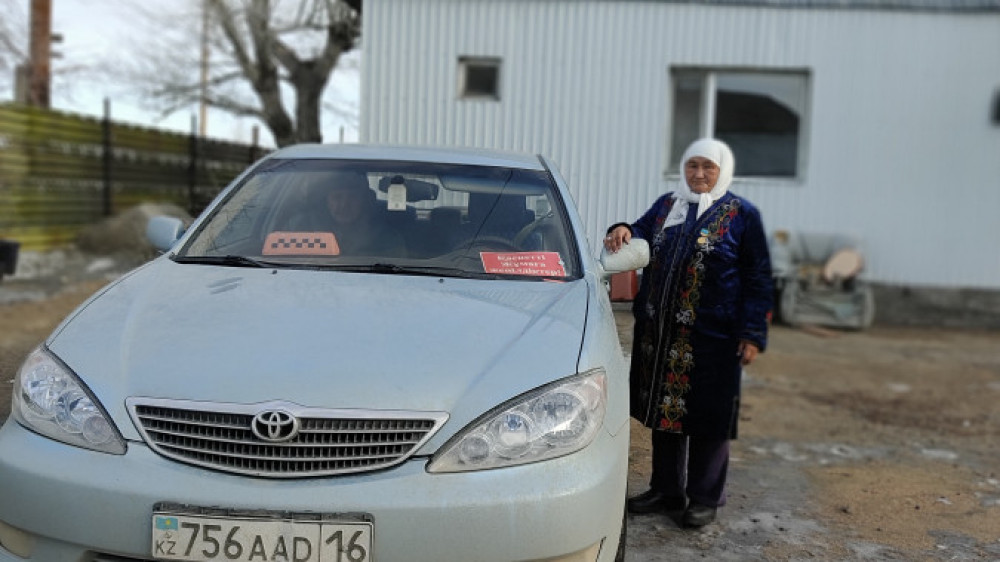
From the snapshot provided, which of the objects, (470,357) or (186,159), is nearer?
(470,357)

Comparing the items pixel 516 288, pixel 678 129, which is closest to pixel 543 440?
pixel 516 288

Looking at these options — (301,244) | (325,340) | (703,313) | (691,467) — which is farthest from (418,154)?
(691,467)

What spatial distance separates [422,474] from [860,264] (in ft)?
28.9

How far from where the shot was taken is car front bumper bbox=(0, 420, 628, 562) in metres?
2.11

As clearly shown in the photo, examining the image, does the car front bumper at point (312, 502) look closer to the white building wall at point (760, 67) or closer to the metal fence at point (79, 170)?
the white building wall at point (760, 67)

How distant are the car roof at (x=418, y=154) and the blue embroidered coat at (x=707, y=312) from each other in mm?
686

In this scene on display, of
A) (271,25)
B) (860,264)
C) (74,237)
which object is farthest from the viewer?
(271,25)

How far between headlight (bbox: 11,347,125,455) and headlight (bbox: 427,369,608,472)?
0.81m

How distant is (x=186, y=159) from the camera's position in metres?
16.2

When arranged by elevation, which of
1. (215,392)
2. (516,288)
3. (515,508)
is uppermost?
(516,288)

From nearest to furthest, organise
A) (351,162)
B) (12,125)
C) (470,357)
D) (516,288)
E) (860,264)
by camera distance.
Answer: (470,357)
(516,288)
(351,162)
(860,264)
(12,125)

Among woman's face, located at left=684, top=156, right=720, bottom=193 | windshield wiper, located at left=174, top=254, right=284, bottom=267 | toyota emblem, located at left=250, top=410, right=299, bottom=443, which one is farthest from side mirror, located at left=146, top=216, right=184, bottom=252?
woman's face, located at left=684, top=156, right=720, bottom=193

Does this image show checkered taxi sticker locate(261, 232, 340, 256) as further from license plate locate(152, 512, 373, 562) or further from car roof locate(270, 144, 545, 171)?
license plate locate(152, 512, 373, 562)

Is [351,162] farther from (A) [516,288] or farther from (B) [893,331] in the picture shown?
(B) [893,331]
